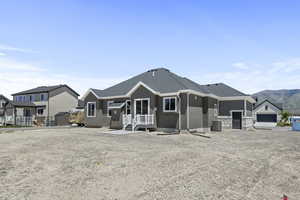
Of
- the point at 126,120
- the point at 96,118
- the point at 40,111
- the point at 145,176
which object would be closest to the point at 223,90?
the point at 126,120

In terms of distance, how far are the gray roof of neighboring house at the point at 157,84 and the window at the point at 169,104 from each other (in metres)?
0.71

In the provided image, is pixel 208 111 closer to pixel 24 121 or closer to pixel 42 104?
pixel 42 104

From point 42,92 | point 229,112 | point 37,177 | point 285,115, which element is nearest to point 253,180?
point 37,177

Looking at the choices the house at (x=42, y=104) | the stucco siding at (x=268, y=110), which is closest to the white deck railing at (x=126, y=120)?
the house at (x=42, y=104)

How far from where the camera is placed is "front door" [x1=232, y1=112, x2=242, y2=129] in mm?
22688

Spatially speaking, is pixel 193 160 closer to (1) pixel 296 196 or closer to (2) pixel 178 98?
(1) pixel 296 196

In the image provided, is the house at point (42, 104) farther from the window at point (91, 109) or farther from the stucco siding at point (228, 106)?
the stucco siding at point (228, 106)

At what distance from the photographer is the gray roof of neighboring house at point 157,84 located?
58.9ft

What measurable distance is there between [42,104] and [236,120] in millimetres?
30708

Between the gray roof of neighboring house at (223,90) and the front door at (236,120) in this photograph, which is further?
the gray roof of neighboring house at (223,90)

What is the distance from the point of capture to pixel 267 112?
39438mm

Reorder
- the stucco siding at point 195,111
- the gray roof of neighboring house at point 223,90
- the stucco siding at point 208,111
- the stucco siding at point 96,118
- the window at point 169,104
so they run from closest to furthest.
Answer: the window at point 169,104 < the stucco siding at point 195,111 < the stucco siding at point 208,111 < the stucco siding at point 96,118 < the gray roof of neighboring house at point 223,90

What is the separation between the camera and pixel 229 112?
23016mm

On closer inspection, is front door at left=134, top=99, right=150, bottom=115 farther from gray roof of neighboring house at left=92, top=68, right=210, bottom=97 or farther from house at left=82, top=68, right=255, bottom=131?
gray roof of neighboring house at left=92, top=68, right=210, bottom=97
